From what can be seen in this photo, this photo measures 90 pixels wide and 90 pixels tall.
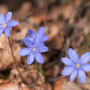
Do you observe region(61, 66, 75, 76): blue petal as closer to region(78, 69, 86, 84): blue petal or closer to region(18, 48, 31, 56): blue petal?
region(78, 69, 86, 84): blue petal

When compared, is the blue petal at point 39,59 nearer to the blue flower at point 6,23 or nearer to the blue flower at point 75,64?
the blue flower at point 75,64

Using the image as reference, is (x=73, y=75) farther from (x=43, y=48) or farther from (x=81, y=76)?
(x=43, y=48)

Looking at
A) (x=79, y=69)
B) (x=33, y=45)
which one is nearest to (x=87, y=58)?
(x=79, y=69)

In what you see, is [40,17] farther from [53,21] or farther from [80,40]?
[80,40]

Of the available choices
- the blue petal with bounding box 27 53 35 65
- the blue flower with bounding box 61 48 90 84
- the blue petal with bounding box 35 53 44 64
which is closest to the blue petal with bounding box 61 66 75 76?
the blue flower with bounding box 61 48 90 84

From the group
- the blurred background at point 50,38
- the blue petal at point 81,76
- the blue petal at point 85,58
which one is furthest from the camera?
the blurred background at point 50,38

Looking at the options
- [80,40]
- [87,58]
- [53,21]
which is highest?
[53,21]

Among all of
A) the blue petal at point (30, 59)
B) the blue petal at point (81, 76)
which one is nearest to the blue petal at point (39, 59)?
the blue petal at point (30, 59)

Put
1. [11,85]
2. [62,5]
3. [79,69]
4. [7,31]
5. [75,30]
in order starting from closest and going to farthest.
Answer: [7,31] → [79,69] → [11,85] → [75,30] → [62,5]

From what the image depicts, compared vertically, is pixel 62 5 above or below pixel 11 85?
above
